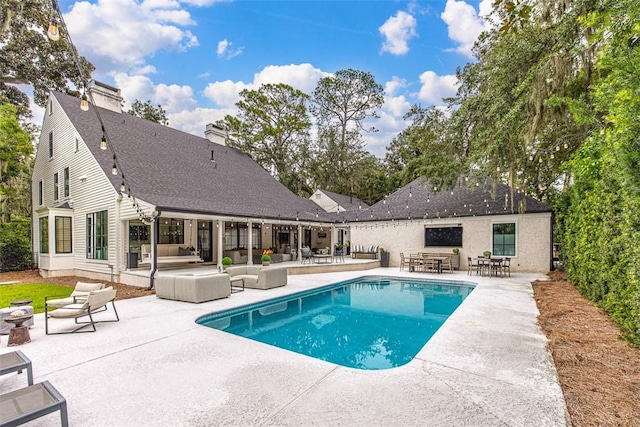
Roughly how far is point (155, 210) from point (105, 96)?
8.83 metres

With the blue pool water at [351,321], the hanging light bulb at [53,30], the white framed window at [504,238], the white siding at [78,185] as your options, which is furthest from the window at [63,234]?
the white framed window at [504,238]

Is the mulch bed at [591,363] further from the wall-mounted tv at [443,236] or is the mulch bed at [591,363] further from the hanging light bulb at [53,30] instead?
the wall-mounted tv at [443,236]

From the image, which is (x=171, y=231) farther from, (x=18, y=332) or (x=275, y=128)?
(x=275, y=128)

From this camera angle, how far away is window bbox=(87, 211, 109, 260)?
11016 millimetres

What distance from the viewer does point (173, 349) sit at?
14.7 ft

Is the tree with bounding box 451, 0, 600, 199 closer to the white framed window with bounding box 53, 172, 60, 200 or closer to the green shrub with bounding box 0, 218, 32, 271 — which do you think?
the white framed window with bounding box 53, 172, 60, 200

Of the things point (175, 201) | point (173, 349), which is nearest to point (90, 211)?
point (175, 201)

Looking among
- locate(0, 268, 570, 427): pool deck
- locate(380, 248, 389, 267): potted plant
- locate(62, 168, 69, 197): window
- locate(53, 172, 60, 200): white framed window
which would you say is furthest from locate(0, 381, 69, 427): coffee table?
locate(380, 248, 389, 267): potted plant

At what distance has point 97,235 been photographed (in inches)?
447

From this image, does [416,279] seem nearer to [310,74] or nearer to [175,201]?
[175,201]

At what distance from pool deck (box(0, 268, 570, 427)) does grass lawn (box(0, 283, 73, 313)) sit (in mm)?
3706

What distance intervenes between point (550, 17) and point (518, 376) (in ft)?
26.8


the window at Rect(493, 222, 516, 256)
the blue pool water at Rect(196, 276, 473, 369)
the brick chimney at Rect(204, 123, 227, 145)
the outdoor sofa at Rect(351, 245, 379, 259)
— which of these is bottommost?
the blue pool water at Rect(196, 276, 473, 369)

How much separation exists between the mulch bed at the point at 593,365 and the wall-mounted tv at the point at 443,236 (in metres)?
8.08
